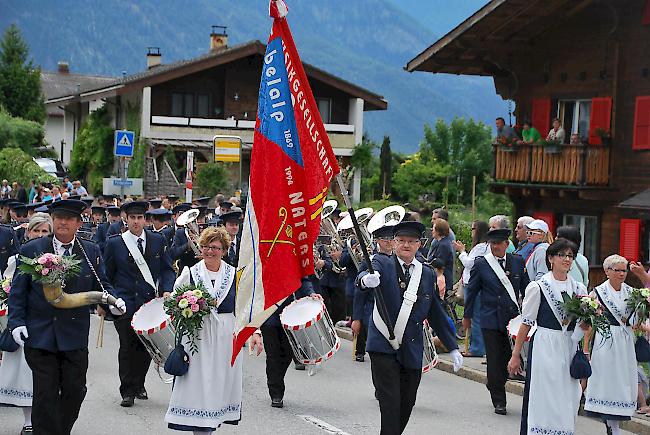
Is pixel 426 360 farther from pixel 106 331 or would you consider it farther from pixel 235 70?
pixel 235 70

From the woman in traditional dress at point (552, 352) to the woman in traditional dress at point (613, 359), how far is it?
1.07m

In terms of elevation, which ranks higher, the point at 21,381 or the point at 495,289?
the point at 495,289

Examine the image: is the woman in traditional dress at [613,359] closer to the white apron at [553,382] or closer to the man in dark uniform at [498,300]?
the white apron at [553,382]

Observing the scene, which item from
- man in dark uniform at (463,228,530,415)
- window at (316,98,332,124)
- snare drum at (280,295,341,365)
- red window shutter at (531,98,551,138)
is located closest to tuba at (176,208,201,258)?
snare drum at (280,295,341,365)

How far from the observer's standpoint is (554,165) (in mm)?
25875

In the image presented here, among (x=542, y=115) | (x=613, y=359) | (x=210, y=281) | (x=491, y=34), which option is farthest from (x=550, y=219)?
(x=210, y=281)

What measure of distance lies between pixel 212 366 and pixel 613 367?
151 inches

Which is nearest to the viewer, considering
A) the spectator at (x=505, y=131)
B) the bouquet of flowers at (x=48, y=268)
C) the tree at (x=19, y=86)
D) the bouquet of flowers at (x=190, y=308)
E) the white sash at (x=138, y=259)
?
the bouquet of flowers at (x=48, y=268)

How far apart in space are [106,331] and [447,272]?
5.69m

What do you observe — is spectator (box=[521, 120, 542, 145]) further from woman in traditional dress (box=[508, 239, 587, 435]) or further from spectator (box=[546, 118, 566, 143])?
woman in traditional dress (box=[508, 239, 587, 435])

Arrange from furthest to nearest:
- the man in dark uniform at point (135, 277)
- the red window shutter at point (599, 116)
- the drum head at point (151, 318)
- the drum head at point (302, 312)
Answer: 1. the red window shutter at point (599, 116)
2. the man in dark uniform at point (135, 277)
3. the drum head at point (302, 312)
4. the drum head at point (151, 318)

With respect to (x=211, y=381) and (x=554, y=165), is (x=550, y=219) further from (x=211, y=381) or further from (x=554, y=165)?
(x=211, y=381)

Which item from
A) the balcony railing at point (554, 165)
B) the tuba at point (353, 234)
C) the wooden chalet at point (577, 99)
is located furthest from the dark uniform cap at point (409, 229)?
the balcony railing at point (554, 165)

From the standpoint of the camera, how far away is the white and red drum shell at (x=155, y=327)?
10984mm
